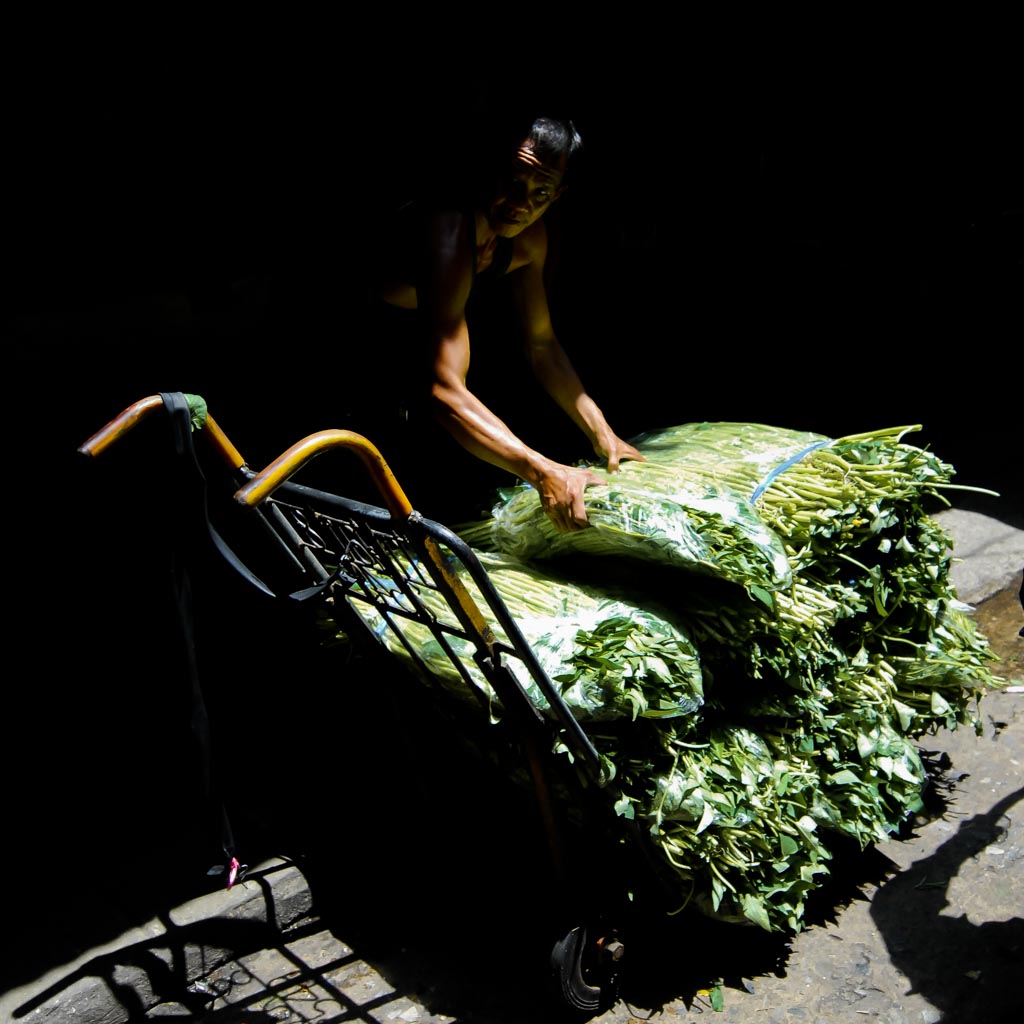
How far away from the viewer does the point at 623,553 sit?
3.01 metres

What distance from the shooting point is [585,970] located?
9.55ft

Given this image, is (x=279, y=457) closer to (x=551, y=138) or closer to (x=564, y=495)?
(x=564, y=495)

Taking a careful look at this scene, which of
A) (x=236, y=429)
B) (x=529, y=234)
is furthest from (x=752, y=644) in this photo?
(x=236, y=429)

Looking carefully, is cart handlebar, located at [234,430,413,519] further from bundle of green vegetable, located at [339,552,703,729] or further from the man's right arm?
the man's right arm

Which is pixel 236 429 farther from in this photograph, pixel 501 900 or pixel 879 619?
pixel 879 619

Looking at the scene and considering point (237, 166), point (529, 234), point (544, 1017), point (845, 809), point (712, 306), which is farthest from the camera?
point (712, 306)

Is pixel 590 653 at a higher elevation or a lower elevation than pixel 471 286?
lower

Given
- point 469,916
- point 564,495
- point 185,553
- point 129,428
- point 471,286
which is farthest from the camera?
point 469,916

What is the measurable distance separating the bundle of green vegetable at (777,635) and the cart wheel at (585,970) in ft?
0.93

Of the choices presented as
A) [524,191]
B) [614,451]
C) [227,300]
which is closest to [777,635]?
[614,451]

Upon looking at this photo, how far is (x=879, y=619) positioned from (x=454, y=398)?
4.78 ft

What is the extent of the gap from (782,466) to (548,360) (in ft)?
2.88

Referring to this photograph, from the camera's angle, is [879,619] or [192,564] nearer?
[879,619]

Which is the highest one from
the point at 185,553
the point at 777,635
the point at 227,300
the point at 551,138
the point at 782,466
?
the point at 551,138
